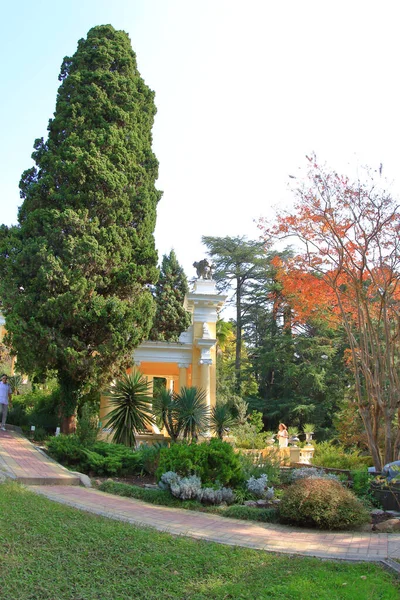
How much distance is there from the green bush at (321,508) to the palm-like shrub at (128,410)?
6061 millimetres

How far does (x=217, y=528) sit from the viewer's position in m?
6.74

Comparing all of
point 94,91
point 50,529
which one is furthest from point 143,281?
point 50,529

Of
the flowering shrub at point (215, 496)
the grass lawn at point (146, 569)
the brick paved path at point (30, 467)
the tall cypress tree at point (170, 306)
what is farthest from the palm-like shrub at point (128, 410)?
the tall cypress tree at point (170, 306)

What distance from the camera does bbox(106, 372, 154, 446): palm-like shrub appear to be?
1266 cm

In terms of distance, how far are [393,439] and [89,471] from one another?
679 cm

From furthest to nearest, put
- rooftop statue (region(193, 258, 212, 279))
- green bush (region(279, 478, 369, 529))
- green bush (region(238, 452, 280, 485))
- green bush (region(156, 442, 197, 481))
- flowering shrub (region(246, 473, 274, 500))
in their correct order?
rooftop statue (region(193, 258, 212, 279)) → green bush (region(238, 452, 280, 485)) → green bush (region(156, 442, 197, 481)) → flowering shrub (region(246, 473, 274, 500)) → green bush (region(279, 478, 369, 529))

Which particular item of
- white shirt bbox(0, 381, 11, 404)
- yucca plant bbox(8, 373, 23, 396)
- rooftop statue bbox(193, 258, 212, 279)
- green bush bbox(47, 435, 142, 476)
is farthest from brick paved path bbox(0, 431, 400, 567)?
yucca plant bbox(8, 373, 23, 396)

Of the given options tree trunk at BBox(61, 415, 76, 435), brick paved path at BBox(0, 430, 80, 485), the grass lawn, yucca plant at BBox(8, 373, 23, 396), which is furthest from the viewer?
yucca plant at BBox(8, 373, 23, 396)

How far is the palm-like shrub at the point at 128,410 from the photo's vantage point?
12.7 m

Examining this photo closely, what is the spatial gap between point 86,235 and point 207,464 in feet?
26.2

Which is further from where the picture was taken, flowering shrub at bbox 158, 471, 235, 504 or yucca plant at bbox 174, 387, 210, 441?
yucca plant at bbox 174, 387, 210, 441

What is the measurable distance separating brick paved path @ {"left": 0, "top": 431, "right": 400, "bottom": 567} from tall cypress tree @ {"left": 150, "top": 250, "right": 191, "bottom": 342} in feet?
69.6

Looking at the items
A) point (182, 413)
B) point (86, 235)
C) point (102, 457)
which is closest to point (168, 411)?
point (182, 413)

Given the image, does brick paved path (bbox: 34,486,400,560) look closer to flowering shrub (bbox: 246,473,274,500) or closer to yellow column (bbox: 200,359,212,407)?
flowering shrub (bbox: 246,473,274,500)
